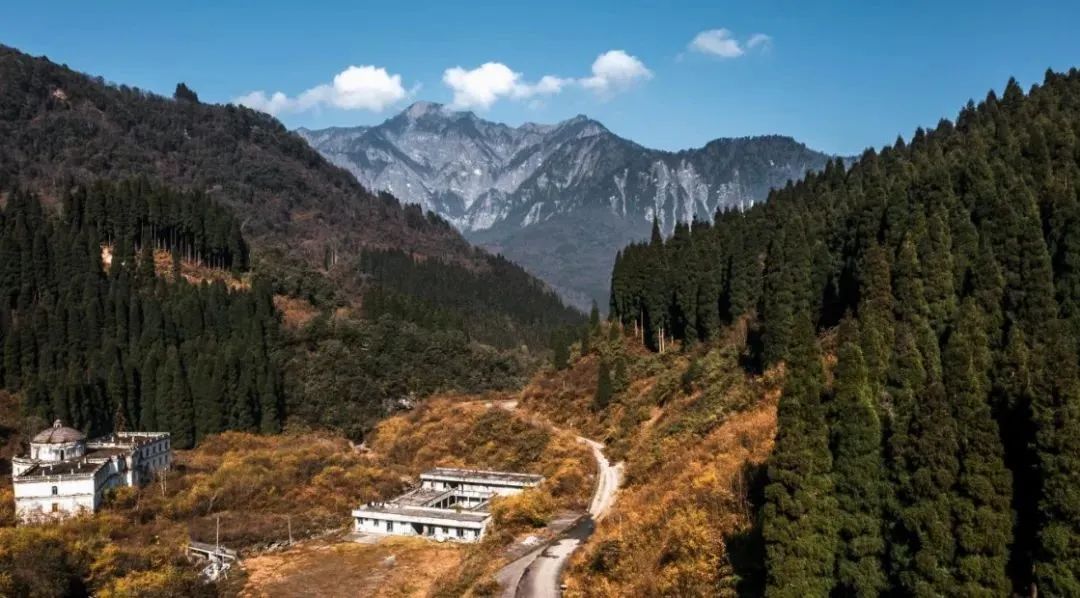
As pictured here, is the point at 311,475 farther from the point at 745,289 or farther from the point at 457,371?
the point at 745,289

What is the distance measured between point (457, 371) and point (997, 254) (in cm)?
6485

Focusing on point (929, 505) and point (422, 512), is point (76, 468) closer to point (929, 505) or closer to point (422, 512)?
point (422, 512)

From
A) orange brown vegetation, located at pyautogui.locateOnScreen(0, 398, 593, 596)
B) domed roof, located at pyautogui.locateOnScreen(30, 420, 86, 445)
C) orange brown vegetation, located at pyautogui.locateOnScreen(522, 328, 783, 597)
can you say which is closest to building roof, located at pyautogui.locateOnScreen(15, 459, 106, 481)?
domed roof, located at pyautogui.locateOnScreen(30, 420, 86, 445)

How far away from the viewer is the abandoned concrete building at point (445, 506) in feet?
177

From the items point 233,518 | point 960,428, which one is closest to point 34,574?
point 233,518

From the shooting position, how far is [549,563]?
41.3 meters

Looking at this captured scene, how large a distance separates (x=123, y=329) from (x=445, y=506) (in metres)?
42.7

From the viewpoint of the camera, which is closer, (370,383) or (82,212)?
(370,383)

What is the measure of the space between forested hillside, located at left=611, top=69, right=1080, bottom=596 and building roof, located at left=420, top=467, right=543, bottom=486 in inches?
747

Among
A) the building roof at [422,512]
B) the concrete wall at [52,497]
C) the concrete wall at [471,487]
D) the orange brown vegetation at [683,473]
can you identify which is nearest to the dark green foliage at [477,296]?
the concrete wall at [471,487]

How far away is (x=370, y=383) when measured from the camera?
292 ft

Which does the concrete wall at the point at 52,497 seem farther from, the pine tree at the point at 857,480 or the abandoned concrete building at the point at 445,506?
the pine tree at the point at 857,480

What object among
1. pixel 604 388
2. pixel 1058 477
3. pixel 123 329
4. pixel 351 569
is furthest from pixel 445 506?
pixel 1058 477

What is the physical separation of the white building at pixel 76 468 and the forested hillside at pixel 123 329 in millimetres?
7771
